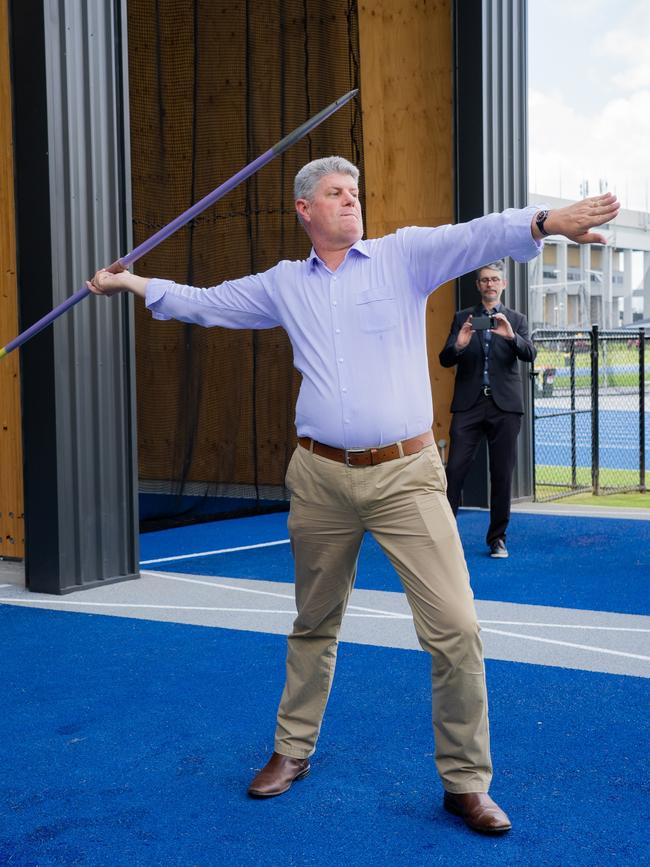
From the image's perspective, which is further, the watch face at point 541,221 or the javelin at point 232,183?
the javelin at point 232,183

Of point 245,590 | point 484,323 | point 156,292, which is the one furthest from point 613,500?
point 156,292

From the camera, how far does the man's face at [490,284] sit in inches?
262

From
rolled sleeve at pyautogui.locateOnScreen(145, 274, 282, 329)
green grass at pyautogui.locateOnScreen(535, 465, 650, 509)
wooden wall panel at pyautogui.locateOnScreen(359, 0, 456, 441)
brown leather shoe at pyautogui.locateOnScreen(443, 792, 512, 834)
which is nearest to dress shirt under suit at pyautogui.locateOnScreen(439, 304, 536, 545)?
wooden wall panel at pyautogui.locateOnScreen(359, 0, 456, 441)

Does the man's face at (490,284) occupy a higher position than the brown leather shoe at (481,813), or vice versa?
the man's face at (490,284)

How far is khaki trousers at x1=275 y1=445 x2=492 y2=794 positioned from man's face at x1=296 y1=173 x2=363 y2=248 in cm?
65

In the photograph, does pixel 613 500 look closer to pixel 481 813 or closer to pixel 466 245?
pixel 481 813

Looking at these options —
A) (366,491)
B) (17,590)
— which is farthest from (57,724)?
(17,590)

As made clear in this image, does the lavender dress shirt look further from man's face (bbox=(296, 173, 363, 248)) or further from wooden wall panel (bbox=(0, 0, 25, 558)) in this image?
wooden wall panel (bbox=(0, 0, 25, 558))

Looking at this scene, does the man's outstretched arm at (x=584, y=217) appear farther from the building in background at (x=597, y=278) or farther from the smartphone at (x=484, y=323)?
the building in background at (x=597, y=278)

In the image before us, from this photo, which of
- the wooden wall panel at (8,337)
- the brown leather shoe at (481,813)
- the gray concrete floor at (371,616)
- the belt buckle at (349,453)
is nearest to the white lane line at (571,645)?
the gray concrete floor at (371,616)

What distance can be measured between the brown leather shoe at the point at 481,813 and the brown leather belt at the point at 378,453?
98 centimetres

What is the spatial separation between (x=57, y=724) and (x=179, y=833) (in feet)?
3.58

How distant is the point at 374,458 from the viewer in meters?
3.03

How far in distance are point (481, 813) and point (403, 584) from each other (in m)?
0.67
